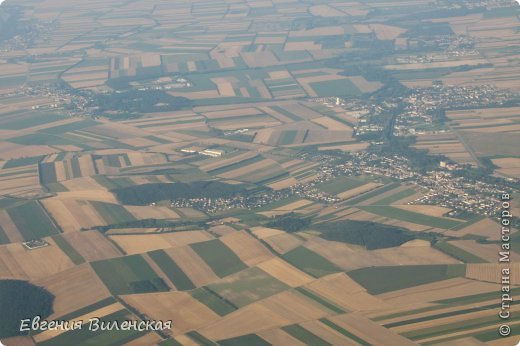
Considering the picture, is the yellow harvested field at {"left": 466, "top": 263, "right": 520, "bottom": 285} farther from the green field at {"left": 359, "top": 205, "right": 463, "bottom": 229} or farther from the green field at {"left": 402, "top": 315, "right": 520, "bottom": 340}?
the green field at {"left": 359, "top": 205, "right": 463, "bottom": 229}

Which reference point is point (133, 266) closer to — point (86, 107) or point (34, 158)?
point (34, 158)

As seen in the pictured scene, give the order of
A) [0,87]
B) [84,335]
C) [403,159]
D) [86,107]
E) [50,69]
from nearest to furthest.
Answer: [84,335] → [403,159] → [86,107] → [0,87] → [50,69]

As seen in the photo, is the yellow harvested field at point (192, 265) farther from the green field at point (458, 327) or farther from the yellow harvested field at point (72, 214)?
the green field at point (458, 327)

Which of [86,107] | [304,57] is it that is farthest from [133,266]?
[304,57]

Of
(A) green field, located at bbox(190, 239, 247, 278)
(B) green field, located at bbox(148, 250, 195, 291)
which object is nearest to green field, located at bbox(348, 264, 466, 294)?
(A) green field, located at bbox(190, 239, 247, 278)

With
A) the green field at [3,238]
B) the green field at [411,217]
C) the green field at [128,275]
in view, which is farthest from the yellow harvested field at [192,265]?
the green field at [411,217]

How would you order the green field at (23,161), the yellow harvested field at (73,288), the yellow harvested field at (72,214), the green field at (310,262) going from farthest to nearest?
1. the green field at (23,161)
2. the yellow harvested field at (72,214)
3. the green field at (310,262)
4. the yellow harvested field at (73,288)
